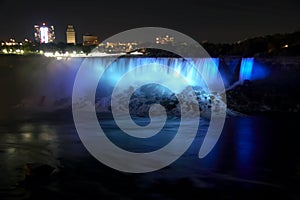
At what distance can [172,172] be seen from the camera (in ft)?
42.6

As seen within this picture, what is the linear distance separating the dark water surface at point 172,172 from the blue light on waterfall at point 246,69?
1180 centimetres

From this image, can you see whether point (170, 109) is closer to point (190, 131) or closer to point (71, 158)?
point (190, 131)

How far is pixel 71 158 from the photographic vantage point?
14.6m

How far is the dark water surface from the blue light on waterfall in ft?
38.7

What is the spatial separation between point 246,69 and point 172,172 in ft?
65.4

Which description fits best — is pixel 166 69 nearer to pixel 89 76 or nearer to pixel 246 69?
pixel 246 69

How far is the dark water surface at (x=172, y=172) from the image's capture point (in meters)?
11.0

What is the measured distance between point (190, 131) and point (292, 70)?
13774 millimetres

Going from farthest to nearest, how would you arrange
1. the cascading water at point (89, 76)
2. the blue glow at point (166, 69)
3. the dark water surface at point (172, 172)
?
the blue glow at point (166, 69), the cascading water at point (89, 76), the dark water surface at point (172, 172)

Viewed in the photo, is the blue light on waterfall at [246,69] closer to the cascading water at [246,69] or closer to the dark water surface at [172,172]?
the cascading water at [246,69]

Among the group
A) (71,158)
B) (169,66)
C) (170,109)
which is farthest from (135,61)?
(71,158)

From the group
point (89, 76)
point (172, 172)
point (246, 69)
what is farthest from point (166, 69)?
point (172, 172)

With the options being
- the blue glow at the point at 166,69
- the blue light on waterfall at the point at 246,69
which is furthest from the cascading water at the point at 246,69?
the blue glow at the point at 166,69

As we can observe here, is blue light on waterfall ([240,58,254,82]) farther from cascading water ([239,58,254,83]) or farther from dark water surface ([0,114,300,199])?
dark water surface ([0,114,300,199])
